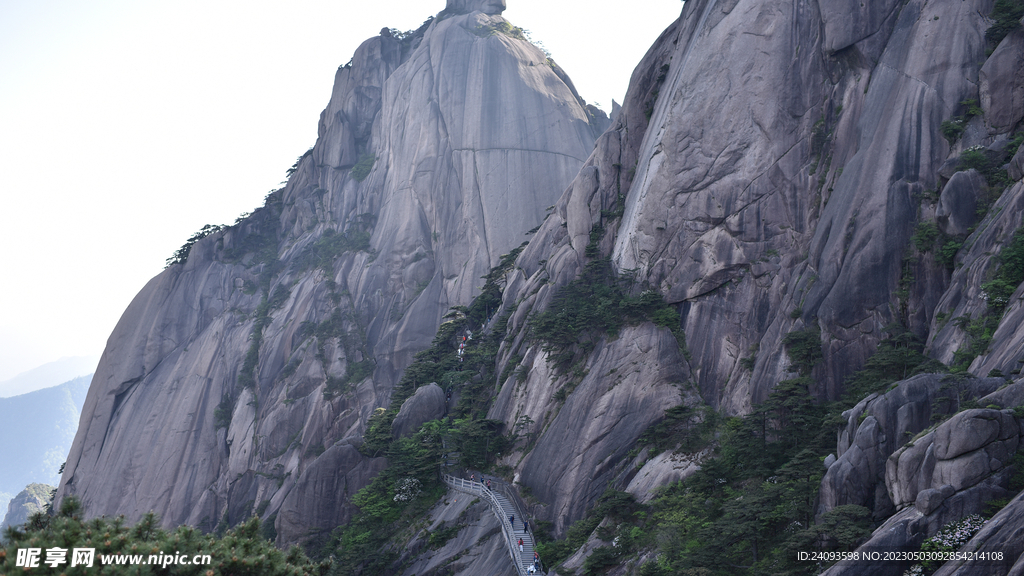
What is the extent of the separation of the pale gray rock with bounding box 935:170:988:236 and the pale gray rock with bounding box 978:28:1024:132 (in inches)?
106

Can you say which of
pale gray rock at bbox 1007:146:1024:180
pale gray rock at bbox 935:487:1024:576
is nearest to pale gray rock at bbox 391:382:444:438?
pale gray rock at bbox 1007:146:1024:180

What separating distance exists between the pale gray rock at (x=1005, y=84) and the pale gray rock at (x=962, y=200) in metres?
2.70

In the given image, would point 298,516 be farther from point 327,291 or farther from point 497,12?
point 497,12

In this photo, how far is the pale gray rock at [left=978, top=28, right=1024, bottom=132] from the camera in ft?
84.8

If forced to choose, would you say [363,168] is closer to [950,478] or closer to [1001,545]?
[950,478]

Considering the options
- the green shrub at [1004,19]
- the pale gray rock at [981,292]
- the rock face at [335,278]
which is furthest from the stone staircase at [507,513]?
the green shrub at [1004,19]

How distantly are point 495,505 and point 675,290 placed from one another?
13751 mm

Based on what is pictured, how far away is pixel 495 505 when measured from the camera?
32.0m

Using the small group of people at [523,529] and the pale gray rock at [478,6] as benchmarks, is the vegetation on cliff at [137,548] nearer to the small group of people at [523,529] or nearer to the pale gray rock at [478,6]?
the small group of people at [523,529]

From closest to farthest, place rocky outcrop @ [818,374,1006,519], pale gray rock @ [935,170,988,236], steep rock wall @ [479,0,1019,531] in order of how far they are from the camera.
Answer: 1. rocky outcrop @ [818,374,1006,519]
2. pale gray rock @ [935,170,988,236]
3. steep rock wall @ [479,0,1019,531]

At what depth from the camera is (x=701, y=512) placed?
2478 centimetres

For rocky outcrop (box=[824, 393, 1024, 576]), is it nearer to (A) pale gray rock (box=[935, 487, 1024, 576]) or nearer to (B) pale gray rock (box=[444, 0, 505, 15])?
(A) pale gray rock (box=[935, 487, 1024, 576])

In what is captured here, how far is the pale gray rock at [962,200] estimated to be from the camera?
25031mm

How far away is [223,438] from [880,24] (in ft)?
181
